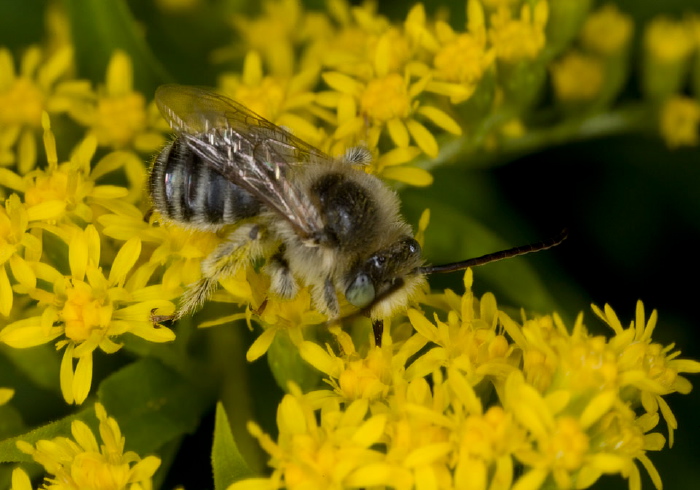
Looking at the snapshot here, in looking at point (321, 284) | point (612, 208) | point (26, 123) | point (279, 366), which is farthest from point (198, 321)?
point (612, 208)

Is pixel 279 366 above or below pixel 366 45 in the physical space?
below

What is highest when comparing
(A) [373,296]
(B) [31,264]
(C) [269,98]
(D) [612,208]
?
(C) [269,98]

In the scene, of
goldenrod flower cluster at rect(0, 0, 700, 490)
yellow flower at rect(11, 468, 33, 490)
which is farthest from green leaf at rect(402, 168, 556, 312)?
yellow flower at rect(11, 468, 33, 490)

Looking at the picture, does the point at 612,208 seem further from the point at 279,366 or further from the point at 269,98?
the point at 279,366

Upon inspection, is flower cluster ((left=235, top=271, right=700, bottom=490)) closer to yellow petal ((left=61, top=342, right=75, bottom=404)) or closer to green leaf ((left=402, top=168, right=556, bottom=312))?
green leaf ((left=402, top=168, right=556, bottom=312))

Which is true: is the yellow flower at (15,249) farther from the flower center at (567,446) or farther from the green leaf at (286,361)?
the flower center at (567,446)

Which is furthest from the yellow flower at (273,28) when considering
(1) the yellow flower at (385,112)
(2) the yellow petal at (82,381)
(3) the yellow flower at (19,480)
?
(3) the yellow flower at (19,480)

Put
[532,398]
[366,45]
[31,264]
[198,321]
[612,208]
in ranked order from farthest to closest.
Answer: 1. [612,208]
2. [366,45]
3. [198,321]
4. [31,264]
5. [532,398]

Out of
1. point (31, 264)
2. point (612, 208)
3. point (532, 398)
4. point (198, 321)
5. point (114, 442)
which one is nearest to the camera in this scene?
point (532, 398)
